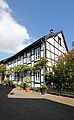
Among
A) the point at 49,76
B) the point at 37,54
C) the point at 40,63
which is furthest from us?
the point at 37,54

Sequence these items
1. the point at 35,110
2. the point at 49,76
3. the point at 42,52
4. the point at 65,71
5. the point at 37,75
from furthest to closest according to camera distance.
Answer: the point at 37,75 < the point at 42,52 < the point at 49,76 < the point at 65,71 < the point at 35,110

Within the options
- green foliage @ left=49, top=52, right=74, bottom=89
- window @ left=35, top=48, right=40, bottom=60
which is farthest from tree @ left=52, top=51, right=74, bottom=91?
window @ left=35, top=48, right=40, bottom=60

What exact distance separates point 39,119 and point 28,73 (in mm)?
18497

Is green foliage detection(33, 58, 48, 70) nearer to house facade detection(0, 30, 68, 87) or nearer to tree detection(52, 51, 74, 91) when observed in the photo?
house facade detection(0, 30, 68, 87)

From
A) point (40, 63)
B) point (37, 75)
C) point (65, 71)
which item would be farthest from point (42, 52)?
point (65, 71)

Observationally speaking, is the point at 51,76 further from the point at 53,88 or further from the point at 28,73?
the point at 28,73

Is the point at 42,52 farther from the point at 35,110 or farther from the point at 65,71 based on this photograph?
the point at 35,110

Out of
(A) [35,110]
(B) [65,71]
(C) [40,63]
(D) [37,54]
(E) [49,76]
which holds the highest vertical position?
(D) [37,54]

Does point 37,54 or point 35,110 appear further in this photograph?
point 37,54

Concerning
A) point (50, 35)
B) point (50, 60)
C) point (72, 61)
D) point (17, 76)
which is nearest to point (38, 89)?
point (50, 60)

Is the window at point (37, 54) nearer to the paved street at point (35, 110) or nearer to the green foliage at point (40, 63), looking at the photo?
the green foliage at point (40, 63)

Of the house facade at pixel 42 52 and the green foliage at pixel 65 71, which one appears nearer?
the green foliage at pixel 65 71

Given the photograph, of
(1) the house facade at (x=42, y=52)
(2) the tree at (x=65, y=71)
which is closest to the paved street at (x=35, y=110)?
(2) the tree at (x=65, y=71)

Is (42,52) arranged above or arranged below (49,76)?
above
